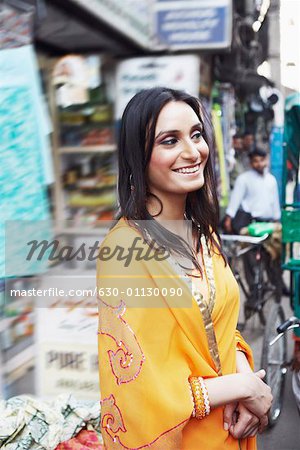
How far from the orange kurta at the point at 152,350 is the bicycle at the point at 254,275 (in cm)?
275

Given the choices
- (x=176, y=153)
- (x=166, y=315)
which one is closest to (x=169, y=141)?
(x=176, y=153)

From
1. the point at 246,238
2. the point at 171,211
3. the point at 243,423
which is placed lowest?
the point at 246,238

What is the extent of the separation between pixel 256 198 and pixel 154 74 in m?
2.39

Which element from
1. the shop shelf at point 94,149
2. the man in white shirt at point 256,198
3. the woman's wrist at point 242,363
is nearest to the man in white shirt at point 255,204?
the man in white shirt at point 256,198

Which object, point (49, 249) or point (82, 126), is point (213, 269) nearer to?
point (49, 249)

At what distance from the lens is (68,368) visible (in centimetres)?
257

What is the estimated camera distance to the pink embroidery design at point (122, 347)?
1.30 m

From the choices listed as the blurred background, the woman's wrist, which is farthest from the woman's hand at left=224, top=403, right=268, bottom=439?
the blurred background

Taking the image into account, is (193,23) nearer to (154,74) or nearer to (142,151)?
(154,74)

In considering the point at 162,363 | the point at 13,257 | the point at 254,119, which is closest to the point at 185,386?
the point at 162,363

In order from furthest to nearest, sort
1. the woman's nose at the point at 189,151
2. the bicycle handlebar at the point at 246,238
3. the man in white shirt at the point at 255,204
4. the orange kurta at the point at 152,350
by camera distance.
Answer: the man in white shirt at the point at 255,204, the bicycle handlebar at the point at 246,238, the woman's nose at the point at 189,151, the orange kurta at the point at 152,350

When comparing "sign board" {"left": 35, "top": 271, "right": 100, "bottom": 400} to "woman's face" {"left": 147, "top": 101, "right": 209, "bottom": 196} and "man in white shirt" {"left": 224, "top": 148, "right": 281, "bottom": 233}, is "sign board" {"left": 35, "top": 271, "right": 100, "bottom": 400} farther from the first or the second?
"man in white shirt" {"left": 224, "top": 148, "right": 281, "bottom": 233}

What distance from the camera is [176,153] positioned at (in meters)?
1.39

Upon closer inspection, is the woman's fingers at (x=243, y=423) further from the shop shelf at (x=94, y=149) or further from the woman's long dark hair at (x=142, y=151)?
the shop shelf at (x=94, y=149)
